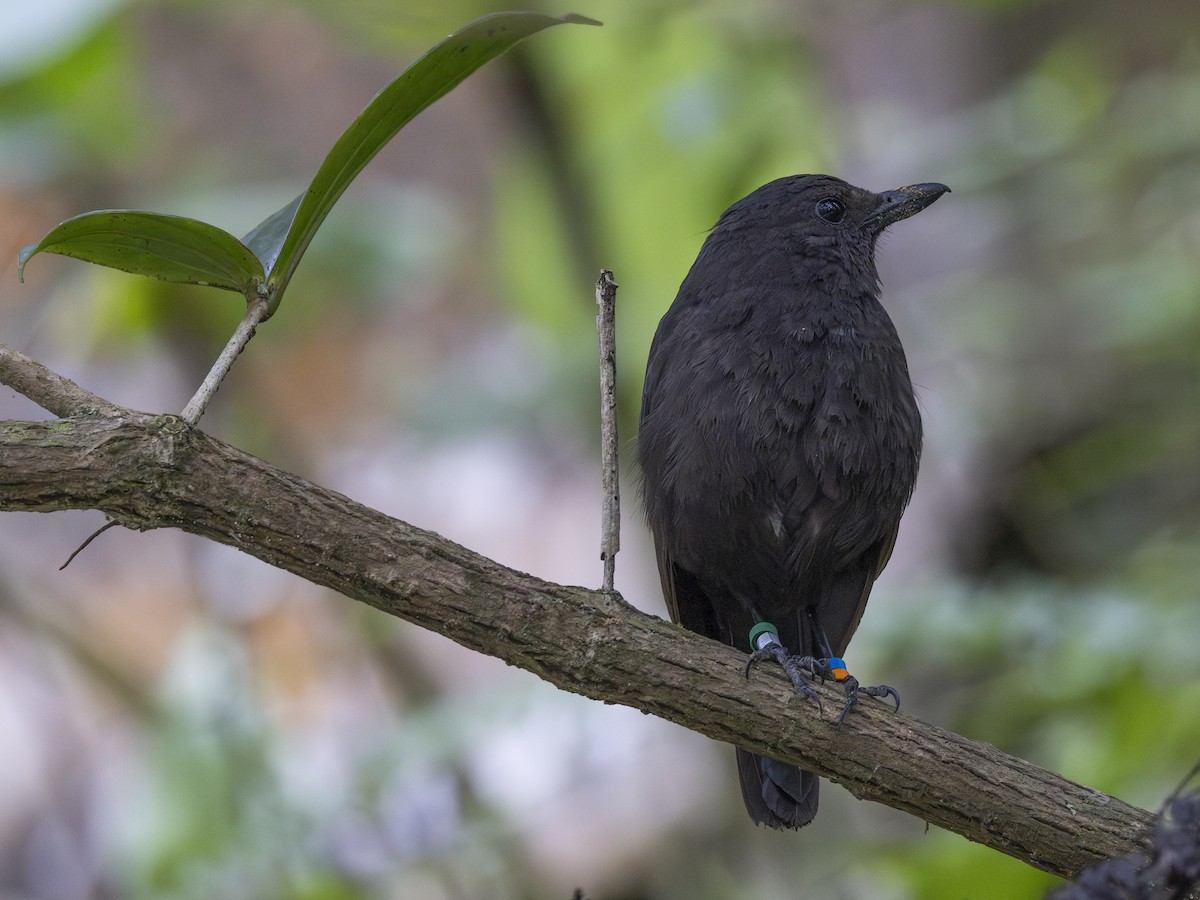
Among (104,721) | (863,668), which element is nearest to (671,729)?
(863,668)

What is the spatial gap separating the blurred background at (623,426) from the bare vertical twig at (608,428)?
136cm

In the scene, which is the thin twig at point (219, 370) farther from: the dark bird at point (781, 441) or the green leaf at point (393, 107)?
the dark bird at point (781, 441)

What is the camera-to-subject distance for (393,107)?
2.11m

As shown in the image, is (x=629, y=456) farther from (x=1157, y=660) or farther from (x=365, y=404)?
(x=365, y=404)

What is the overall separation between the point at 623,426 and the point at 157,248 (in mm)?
2825

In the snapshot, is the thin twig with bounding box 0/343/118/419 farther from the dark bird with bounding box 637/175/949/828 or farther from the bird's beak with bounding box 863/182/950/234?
the bird's beak with bounding box 863/182/950/234

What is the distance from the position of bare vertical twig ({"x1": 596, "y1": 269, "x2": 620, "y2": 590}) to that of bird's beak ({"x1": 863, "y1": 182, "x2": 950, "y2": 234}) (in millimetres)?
1352

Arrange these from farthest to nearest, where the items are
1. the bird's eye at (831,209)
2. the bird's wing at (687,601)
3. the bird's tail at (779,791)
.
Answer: the bird's eye at (831,209)
the bird's wing at (687,601)
the bird's tail at (779,791)

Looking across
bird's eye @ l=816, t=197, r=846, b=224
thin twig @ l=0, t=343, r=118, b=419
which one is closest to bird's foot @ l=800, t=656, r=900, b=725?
bird's eye @ l=816, t=197, r=846, b=224

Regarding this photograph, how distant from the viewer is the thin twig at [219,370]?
197cm

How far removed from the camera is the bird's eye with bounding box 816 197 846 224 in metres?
3.38

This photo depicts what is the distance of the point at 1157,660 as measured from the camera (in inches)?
141

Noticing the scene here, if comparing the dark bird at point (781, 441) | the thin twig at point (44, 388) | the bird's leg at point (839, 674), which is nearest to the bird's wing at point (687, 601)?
the dark bird at point (781, 441)

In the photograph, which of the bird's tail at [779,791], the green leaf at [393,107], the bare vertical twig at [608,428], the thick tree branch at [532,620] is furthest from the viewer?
the bird's tail at [779,791]
